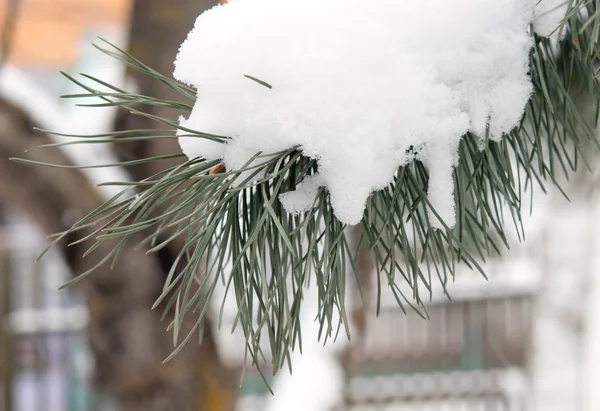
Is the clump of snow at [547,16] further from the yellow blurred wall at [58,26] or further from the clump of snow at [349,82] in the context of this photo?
the yellow blurred wall at [58,26]

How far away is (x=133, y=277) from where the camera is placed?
1.23 m

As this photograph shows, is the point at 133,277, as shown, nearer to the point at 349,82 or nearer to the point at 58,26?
the point at 349,82

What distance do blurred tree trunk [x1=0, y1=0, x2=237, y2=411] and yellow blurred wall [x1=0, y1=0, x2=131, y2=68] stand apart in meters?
1.97

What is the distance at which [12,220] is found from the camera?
3336 millimetres

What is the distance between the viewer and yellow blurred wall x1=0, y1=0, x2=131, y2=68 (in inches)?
118

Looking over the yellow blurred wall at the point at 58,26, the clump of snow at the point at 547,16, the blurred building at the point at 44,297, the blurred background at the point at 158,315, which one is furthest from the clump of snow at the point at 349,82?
the yellow blurred wall at the point at 58,26

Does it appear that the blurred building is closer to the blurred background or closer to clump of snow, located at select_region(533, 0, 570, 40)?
the blurred background

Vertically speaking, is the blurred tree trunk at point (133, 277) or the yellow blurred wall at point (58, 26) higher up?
the yellow blurred wall at point (58, 26)

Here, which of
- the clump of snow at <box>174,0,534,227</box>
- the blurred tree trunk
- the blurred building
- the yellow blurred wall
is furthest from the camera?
the yellow blurred wall

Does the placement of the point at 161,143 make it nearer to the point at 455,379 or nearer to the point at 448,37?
the point at 448,37

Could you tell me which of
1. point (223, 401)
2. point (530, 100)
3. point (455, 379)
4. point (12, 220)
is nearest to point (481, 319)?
point (455, 379)

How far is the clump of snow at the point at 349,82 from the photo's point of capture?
253 millimetres

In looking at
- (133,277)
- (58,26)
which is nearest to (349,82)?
(133,277)

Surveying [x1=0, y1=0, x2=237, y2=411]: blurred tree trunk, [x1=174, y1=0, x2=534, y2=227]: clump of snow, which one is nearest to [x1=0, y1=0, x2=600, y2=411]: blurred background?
[x1=0, y1=0, x2=237, y2=411]: blurred tree trunk
